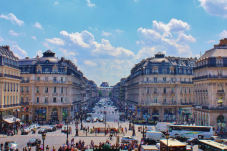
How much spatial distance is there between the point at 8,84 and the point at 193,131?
39418mm

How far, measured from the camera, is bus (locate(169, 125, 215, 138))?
47.6m

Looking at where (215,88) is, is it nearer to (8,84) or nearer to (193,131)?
(193,131)

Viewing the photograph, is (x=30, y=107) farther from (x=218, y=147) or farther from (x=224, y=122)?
(x=218, y=147)

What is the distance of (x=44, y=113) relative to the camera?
252 feet

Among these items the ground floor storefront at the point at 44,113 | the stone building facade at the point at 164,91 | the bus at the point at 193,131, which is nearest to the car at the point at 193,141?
the bus at the point at 193,131

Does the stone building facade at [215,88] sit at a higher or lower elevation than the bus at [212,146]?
higher

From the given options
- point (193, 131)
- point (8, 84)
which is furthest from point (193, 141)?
point (8, 84)

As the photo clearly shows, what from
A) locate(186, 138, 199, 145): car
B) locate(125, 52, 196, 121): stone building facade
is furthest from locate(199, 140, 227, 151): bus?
locate(125, 52, 196, 121): stone building facade

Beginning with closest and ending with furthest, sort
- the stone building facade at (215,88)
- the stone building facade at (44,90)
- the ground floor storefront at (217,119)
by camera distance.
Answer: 1. the ground floor storefront at (217,119)
2. the stone building facade at (215,88)
3. the stone building facade at (44,90)

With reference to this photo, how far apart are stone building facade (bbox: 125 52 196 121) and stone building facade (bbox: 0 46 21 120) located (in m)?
34.6

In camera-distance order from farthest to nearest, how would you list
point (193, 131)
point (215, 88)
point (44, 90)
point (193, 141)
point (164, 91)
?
point (164, 91), point (44, 90), point (215, 88), point (193, 131), point (193, 141)

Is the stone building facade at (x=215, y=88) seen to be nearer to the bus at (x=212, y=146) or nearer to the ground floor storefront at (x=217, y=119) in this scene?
the ground floor storefront at (x=217, y=119)

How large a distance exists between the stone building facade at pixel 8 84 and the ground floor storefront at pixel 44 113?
12345 millimetres

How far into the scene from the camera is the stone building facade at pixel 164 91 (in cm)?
7881
